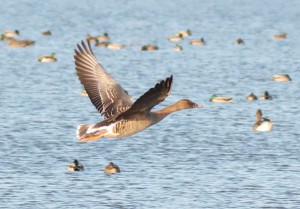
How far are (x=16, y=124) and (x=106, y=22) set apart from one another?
41.4m

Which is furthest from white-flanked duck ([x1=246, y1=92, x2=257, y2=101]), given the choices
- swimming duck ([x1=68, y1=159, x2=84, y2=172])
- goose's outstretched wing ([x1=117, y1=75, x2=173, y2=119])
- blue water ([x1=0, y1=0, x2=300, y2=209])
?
goose's outstretched wing ([x1=117, y1=75, x2=173, y2=119])

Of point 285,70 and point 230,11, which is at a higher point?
point 230,11

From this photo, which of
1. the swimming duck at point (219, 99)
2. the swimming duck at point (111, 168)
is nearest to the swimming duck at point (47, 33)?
the swimming duck at point (219, 99)

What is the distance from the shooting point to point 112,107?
73.8 ft

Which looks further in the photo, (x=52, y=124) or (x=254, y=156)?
(x=52, y=124)

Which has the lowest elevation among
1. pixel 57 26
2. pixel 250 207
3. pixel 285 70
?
pixel 250 207

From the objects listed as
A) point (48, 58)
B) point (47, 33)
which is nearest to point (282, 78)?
point (48, 58)

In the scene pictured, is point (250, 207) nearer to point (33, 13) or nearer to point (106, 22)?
point (106, 22)

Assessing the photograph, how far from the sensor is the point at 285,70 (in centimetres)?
4622

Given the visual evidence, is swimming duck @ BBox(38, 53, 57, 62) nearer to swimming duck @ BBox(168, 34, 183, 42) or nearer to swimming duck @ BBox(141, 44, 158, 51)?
swimming duck @ BBox(141, 44, 158, 51)

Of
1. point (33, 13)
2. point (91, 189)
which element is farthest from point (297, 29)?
point (91, 189)

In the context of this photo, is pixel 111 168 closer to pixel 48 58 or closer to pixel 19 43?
pixel 48 58

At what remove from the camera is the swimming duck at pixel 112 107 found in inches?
840

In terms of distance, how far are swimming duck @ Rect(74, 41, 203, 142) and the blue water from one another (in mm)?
2058
